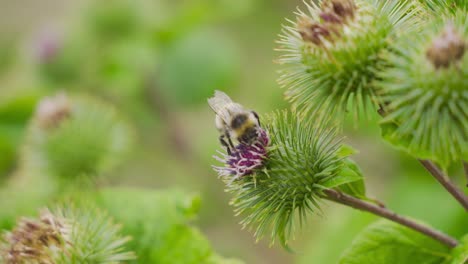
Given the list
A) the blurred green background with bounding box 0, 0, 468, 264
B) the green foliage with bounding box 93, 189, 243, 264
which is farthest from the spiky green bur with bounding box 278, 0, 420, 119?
the blurred green background with bounding box 0, 0, 468, 264

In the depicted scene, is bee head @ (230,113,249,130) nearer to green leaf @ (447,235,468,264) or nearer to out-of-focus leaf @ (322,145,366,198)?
out-of-focus leaf @ (322,145,366,198)

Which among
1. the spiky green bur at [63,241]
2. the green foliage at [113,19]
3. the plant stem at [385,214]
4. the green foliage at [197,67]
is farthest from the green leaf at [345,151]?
the green foliage at [113,19]

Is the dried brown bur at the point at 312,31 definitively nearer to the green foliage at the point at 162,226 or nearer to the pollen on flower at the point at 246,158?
the pollen on flower at the point at 246,158

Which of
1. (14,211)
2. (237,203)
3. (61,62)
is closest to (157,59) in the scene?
(61,62)

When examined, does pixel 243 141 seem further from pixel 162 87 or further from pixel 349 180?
pixel 162 87

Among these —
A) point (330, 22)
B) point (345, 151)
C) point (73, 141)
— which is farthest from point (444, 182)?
point (73, 141)

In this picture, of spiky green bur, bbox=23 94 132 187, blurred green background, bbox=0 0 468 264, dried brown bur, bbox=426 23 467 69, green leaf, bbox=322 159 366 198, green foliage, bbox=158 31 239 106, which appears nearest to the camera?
dried brown bur, bbox=426 23 467 69

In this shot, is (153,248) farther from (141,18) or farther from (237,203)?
(141,18)
